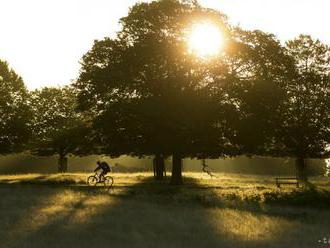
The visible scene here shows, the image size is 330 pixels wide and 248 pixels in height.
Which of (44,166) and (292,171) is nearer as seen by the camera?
(292,171)

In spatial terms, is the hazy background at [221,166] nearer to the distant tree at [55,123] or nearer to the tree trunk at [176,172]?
the distant tree at [55,123]

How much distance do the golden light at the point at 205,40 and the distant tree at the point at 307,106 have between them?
A: 40.4 ft

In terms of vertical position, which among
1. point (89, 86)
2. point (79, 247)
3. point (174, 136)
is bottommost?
point (79, 247)

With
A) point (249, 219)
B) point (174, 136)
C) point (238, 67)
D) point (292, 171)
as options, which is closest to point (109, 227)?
point (249, 219)

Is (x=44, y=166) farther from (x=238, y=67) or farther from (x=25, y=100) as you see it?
(x=238, y=67)

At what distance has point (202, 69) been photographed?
4756 cm

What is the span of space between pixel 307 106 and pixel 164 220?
3910 centimetres

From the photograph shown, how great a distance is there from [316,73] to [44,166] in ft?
170

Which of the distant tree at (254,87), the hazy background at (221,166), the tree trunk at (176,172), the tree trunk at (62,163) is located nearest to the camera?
the distant tree at (254,87)

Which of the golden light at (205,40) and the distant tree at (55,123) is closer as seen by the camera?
the golden light at (205,40)

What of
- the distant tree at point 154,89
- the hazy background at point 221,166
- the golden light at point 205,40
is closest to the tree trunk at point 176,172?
the distant tree at point 154,89

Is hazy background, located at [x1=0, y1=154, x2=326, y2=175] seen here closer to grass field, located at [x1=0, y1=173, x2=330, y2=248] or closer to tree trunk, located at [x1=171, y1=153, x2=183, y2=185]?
tree trunk, located at [x1=171, y1=153, x2=183, y2=185]

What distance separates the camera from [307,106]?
59.3 meters

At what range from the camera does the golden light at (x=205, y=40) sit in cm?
4766
